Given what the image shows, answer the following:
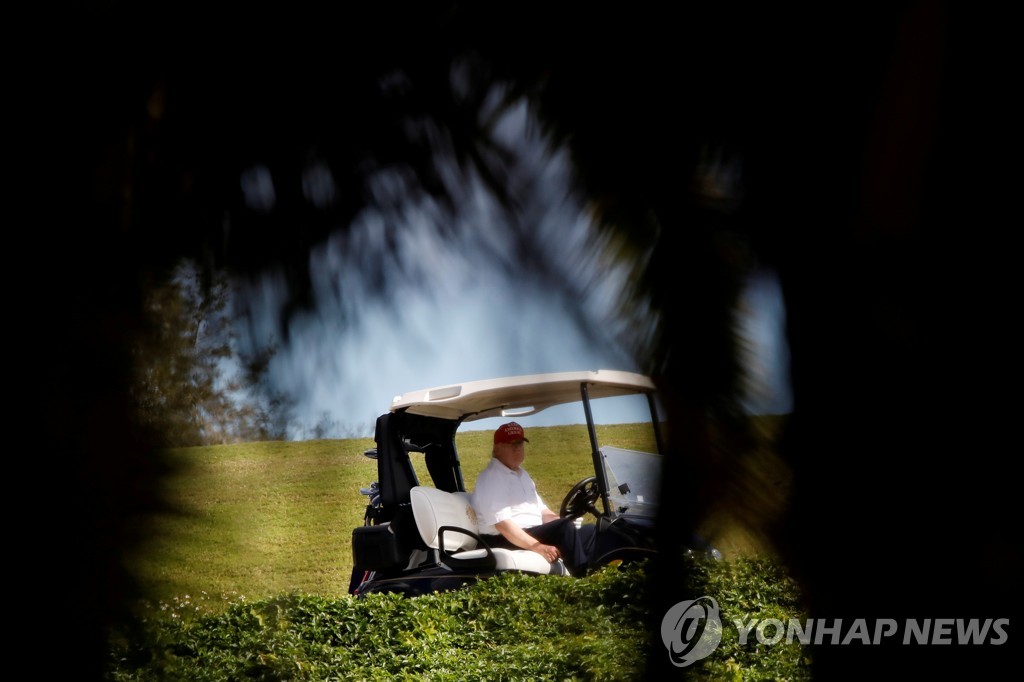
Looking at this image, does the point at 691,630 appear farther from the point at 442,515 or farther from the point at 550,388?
the point at 442,515

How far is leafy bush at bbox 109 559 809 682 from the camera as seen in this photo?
1050 mm

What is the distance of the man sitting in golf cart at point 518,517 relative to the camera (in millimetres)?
3600

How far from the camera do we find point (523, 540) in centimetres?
367

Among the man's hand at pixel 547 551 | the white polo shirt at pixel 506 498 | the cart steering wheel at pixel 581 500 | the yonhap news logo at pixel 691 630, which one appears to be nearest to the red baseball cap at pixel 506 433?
the white polo shirt at pixel 506 498

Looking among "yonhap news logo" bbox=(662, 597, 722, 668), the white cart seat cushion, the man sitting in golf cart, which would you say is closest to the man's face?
the man sitting in golf cart

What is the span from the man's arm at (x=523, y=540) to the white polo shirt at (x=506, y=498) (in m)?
0.03

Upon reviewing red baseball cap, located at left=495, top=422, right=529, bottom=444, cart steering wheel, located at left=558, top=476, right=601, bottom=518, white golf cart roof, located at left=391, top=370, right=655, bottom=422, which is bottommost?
cart steering wheel, located at left=558, top=476, right=601, bottom=518

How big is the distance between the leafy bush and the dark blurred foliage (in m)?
0.10

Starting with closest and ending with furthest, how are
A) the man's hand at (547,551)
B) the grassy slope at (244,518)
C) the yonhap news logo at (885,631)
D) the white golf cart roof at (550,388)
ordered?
1. the yonhap news logo at (885,631)
2. the white golf cart roof at (550,388)
3. the grassy slope at (244,518)
4. the man's hand at (547,551)

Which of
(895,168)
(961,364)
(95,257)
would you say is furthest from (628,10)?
(95,257)

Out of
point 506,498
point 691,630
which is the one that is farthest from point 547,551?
point 691,630

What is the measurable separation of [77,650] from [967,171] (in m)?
0.94

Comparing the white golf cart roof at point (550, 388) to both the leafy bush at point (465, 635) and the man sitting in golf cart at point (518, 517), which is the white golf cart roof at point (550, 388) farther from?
the man sitting in golf cart at point (518, 517)

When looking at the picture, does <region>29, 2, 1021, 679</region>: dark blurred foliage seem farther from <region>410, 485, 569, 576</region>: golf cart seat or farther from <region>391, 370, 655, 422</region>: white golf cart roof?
<region>410, 485, 569, 576</region>: golf cart seat
